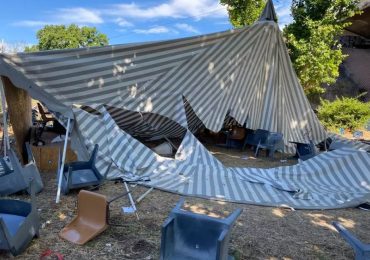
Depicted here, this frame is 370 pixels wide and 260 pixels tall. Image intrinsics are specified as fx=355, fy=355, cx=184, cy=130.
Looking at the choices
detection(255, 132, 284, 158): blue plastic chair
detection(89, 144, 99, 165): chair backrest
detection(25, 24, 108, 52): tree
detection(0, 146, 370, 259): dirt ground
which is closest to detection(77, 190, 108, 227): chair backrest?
detection(0, 146, 370, 259): dirt ground

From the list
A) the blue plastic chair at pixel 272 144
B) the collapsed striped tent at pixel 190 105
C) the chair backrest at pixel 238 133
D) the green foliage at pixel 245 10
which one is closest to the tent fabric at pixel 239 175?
the collapsed striped tent at pixel 190 105

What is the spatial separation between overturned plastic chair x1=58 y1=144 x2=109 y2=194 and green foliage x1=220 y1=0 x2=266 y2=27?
987 centimetres

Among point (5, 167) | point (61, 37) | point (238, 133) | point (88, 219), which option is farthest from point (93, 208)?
point (61, 37)

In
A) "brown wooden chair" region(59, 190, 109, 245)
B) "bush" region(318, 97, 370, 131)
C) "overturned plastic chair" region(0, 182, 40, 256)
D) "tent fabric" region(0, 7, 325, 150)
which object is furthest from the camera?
"bush" region(318, 97, 370, 131)

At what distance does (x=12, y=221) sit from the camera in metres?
2.92

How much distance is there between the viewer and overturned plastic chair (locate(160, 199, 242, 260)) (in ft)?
8.18

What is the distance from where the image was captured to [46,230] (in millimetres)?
3254

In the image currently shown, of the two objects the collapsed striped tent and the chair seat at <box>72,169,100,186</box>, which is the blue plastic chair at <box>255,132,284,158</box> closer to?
the collapsed striped tent

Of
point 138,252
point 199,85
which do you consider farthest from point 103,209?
point 199,85

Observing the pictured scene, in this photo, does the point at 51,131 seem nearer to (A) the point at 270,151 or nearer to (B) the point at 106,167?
(B) the point at 106,167

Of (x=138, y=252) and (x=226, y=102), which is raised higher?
(x=226, y=102)

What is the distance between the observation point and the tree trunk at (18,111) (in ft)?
17.2

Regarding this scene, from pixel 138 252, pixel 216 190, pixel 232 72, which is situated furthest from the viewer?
pixel 232 72

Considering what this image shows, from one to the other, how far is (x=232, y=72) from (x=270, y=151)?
1.80 metres
